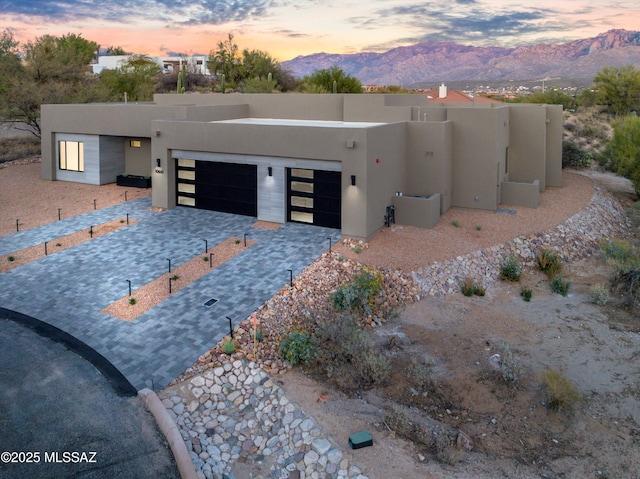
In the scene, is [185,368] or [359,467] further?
[185,368]

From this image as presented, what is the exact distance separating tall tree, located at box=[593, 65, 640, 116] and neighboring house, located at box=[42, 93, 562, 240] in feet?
99.3

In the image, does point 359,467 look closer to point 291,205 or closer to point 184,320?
point 184,320

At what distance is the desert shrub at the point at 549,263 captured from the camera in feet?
54.4

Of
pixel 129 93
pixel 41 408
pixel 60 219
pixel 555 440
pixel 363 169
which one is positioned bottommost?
pixel 555 440

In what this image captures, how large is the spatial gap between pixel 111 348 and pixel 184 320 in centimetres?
176

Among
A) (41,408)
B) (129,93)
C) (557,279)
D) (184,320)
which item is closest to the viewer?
(41,408)

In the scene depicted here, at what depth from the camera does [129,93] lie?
4812 cm

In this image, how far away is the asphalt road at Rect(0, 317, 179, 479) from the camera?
6992 millimetres

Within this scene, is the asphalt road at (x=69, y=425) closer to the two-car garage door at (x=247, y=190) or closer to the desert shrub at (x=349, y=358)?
the desert shrub at (x=349, y=358)

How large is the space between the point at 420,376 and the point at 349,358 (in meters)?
1.51

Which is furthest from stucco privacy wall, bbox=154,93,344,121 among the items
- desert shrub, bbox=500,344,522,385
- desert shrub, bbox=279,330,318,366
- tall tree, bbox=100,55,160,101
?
tall tree, bbox=100,55,160,101

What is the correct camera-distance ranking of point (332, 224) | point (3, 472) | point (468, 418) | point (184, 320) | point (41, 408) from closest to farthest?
1. point (3, 472)
2. point (41, 408)
3. point (468, 418)
4. point (184, 320)
5. point (332, 224)

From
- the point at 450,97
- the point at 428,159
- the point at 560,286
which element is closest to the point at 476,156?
the point at 428,159

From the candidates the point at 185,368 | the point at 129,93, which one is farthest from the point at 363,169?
the point at 129,93
